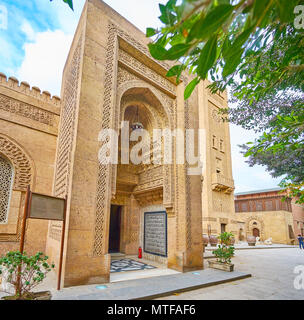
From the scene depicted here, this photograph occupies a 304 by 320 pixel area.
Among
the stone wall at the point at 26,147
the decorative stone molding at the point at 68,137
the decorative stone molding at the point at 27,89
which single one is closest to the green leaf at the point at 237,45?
the decorative stone molding at the point at 68,137

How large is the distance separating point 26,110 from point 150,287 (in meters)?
6.15

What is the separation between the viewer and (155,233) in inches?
290

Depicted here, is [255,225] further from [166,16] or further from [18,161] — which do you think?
[166,16]

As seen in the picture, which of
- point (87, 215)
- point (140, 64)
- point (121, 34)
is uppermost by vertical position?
point (121, 34)

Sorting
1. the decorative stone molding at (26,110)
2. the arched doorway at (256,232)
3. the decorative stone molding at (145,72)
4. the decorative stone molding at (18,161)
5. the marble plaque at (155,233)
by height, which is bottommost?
the arched doorway at (256,232)

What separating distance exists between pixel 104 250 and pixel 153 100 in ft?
15.2

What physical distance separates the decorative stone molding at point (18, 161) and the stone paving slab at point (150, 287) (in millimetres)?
3697

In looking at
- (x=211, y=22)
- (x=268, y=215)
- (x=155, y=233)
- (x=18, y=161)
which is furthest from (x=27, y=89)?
(x=268, y=215)

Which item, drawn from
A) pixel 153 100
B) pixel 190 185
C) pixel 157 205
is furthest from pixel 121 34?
pixel 157 205

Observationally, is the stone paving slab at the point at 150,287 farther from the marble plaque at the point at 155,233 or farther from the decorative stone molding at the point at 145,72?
the decorative stone molding at the point at 145,72

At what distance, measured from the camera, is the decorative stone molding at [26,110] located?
6.48 m

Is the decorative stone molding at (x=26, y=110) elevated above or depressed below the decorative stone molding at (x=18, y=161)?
above
